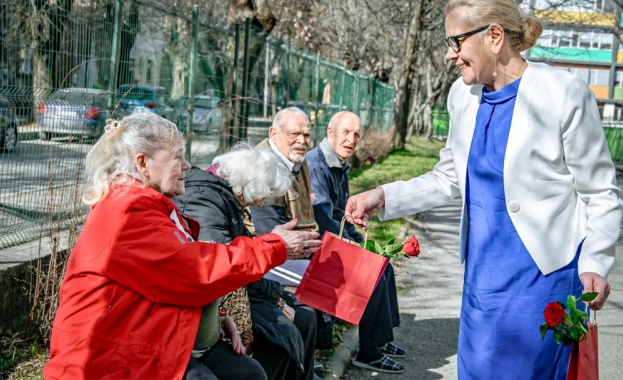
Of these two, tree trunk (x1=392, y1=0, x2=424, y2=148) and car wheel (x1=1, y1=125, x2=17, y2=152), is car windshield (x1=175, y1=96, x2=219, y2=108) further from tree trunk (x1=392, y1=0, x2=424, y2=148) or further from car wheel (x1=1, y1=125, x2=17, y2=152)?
tree trunk (x1=392, y1=0, x2=424, y2=148)

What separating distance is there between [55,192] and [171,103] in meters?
2.62

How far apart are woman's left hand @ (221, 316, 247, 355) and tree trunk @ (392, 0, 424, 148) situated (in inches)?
908

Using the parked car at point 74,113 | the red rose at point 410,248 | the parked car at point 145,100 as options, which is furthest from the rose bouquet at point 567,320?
the parked car at point 145,100

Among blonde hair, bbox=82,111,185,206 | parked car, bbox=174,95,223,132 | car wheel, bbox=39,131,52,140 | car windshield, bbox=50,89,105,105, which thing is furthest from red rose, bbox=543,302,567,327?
parked car, bbox=174,95,223,132

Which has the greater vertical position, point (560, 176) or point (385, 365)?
point (560, 176)

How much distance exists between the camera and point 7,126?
5.21 metres

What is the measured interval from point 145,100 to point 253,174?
265 centimetres

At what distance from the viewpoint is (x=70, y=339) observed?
10.1ft

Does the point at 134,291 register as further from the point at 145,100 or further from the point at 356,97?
the point at 356,97

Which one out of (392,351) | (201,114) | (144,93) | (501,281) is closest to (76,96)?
(144,93)

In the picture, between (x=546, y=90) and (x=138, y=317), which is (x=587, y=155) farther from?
(x=138, y=317)

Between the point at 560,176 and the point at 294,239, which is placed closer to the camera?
the point at 560,176

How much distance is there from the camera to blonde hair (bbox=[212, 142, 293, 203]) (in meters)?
4.85

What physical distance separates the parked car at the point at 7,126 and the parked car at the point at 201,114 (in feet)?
7.67
